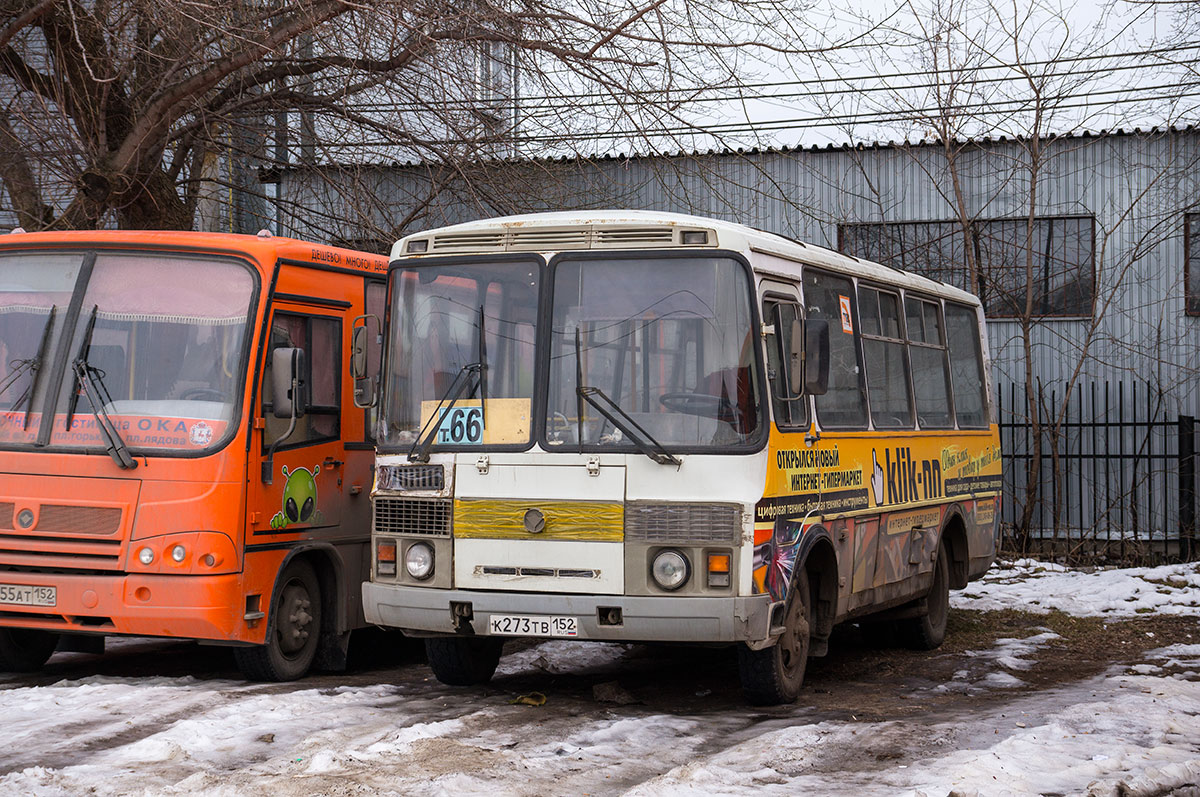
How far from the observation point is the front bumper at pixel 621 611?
307 inches

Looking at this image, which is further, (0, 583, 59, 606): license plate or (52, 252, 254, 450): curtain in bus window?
(52, 252, 254, 450): curtain in bus window

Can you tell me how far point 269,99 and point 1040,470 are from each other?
1036cm

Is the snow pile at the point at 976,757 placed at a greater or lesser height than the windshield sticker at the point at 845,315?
lesser

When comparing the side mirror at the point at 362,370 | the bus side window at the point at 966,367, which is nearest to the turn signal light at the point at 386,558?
the side mirror at the point at 362,370

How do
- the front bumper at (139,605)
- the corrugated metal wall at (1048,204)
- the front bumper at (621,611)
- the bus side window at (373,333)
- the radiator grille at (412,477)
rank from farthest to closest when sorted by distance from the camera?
the corrugated metal wall at (1048,204), the bus side window at (373,333), the front bumper at (139,605), the radiator grille at (412,477), the front bumper at (621,611)

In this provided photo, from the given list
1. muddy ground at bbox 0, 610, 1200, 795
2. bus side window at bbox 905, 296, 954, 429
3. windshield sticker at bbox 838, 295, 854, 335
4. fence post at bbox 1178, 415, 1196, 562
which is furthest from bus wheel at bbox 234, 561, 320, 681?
fence post at bbox 1178, 415, 1196, 562

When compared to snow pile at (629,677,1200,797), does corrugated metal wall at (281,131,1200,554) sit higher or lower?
higher

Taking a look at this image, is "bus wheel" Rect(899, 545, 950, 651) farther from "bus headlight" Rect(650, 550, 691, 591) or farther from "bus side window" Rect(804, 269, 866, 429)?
"bus headlight" Rect(650, 550, 691, 591)

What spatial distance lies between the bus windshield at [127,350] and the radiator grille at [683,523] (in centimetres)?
269

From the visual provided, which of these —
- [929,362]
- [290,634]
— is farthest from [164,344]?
[929,362]

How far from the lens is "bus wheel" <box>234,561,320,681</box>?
9289mm

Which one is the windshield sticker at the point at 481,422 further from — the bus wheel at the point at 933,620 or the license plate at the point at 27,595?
the bus wheel at the point at 933,620

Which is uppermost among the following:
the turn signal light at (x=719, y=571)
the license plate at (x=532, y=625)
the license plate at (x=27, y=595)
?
the turn signal light at (x=719, y=571)

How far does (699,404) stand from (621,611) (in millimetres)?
1208
